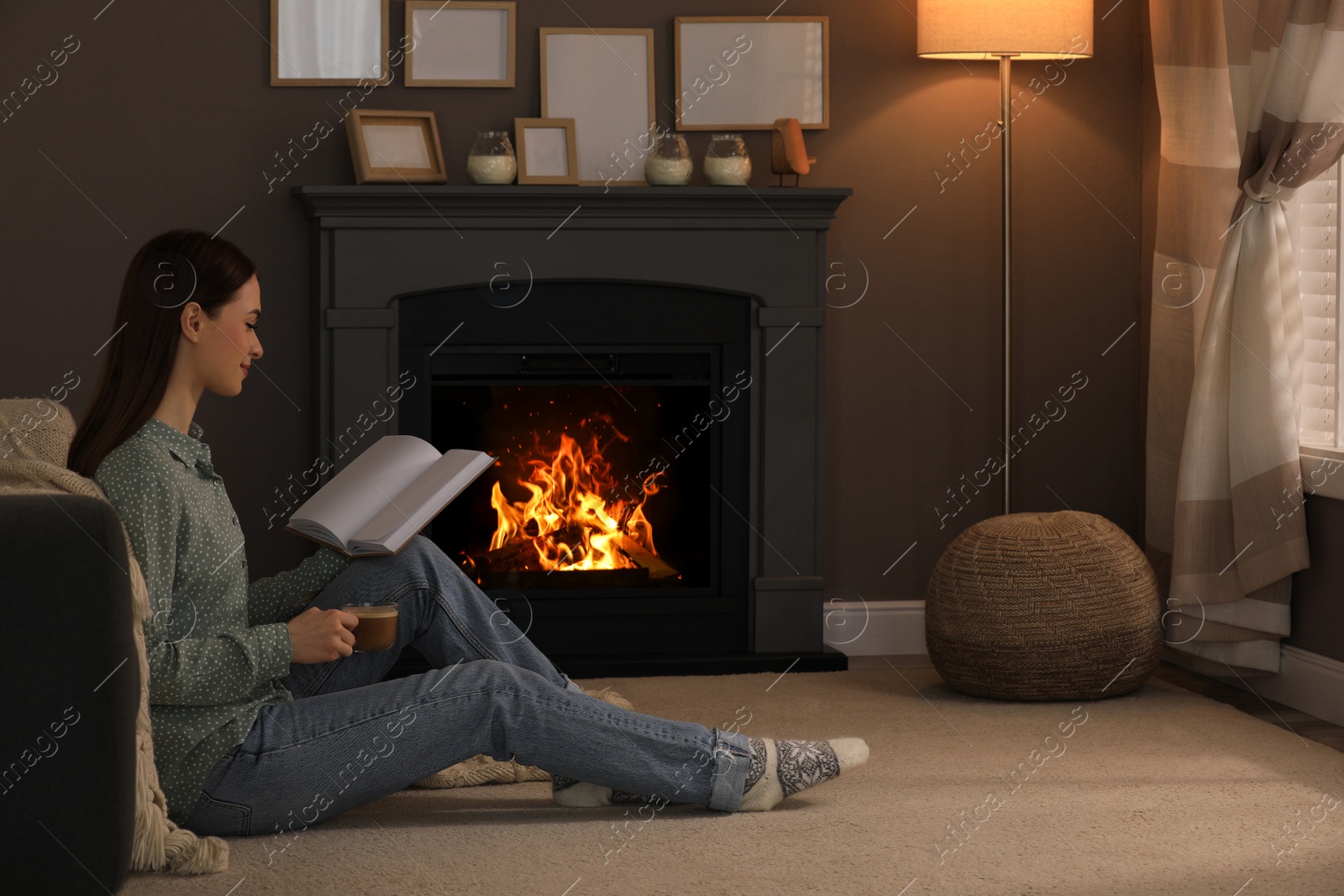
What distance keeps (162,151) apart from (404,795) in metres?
1.86

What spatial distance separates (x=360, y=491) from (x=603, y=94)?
1760 mm

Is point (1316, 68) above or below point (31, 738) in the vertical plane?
above

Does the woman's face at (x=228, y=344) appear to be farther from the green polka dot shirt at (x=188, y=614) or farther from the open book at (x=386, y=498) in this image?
the open book at (x=386, y=498)

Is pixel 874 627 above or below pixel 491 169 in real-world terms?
below

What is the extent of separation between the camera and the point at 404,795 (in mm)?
2449

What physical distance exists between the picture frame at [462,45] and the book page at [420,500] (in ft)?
5.59

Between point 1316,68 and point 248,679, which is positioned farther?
point 1316,68

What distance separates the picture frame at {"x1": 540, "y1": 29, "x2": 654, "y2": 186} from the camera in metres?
3.58

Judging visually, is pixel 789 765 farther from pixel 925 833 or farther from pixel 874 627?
pixel 874 627

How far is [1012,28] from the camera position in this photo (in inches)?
135

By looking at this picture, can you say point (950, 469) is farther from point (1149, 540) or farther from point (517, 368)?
point (517, 368)

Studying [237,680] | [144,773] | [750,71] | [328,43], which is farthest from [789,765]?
[328,43]

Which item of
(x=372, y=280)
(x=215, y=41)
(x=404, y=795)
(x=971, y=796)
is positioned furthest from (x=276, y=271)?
(x=971, y=796)

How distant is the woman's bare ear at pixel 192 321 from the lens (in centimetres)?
193
